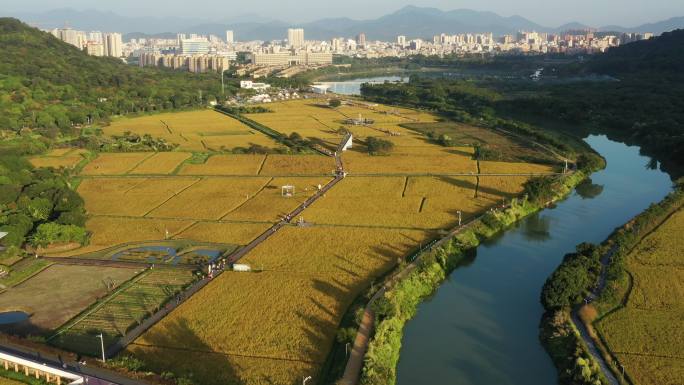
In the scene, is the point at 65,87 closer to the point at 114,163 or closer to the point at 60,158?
the point at 60,158

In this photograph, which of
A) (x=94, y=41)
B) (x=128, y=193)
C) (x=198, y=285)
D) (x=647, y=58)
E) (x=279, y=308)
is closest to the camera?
(x=279, y=308)

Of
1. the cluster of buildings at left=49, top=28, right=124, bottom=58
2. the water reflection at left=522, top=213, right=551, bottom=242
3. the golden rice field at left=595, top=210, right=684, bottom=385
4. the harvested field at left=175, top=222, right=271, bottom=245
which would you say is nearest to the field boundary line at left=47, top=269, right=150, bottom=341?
the harvested field at left=175, top=222, right=271, bottom=245

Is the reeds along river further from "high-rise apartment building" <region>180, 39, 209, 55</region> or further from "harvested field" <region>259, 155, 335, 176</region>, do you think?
"high-rise apartment building" <region>180, 39, 209, 55</region>

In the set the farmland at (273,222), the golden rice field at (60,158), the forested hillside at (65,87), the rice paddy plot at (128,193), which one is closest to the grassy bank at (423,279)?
the farmland at (273,222)

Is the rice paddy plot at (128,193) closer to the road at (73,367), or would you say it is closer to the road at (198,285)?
the road at (198,285)

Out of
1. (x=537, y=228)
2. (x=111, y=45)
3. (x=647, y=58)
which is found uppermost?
(x=111, y=45)

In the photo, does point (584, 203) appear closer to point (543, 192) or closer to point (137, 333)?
point (543, 192)

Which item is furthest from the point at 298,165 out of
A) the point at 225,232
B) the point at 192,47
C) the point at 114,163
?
the point at 192,47

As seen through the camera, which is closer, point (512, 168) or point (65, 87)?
point (512, 168)
